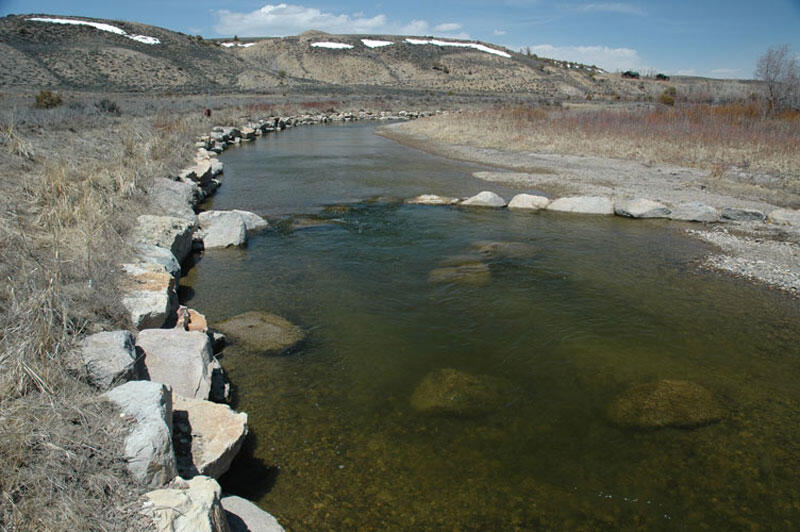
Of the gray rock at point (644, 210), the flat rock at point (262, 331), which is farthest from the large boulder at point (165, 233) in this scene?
the gray rock at point (644, 210)

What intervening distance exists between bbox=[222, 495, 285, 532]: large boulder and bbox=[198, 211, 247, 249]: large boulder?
759cm

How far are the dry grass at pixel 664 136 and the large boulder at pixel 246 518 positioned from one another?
1875 cm

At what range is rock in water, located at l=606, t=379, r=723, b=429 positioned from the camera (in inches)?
203

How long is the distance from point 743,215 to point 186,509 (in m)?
14.0

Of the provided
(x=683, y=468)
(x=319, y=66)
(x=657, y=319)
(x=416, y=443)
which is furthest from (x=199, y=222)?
(x=319, y=66)

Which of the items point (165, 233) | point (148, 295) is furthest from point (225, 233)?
point (148, 295)

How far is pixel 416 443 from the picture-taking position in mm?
4828

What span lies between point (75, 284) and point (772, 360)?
8.58 meters

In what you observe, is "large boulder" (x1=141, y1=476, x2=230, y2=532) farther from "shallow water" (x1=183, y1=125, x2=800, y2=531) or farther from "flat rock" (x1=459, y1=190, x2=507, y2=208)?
"flat rock" (x1=459, y1=190, x2=507, y2=208)

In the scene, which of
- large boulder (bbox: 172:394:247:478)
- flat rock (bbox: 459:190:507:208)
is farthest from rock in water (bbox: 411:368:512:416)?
flat rock (bbox: 459:190:507:208)

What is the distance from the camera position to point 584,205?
1362cm

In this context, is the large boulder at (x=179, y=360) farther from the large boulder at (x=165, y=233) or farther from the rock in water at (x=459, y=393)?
the large boulder at (x=165, y=233)

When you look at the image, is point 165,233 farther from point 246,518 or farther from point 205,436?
point 246,518

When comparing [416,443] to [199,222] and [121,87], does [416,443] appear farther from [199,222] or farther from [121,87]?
[121,87]
